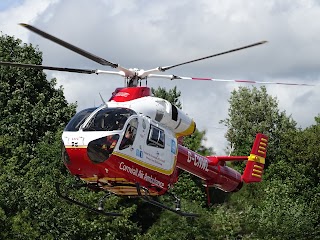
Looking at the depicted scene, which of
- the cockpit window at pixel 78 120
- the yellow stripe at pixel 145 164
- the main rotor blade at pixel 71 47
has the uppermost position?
the main rotor blade at pixel 71 47

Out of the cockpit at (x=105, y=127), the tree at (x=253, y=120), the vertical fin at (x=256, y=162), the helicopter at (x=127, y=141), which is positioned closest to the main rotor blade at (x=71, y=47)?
the helicopter at (x=127, y=141)

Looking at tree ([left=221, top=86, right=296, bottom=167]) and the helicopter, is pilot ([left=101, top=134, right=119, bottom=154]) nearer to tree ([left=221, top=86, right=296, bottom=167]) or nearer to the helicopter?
the helicopter

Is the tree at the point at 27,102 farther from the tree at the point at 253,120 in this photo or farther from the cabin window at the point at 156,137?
the cabin window at the point at 156,137

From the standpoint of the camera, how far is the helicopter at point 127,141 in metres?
31.1

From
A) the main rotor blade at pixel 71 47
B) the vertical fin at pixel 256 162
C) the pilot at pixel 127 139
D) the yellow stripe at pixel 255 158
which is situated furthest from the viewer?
the yellow stripe at pixel 255 158

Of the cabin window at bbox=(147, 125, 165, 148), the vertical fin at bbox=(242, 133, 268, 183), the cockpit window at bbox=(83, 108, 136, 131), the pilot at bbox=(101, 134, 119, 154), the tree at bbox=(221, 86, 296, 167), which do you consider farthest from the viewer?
the tree at bbox=(221, 86, 296, 167)

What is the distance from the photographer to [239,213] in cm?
6619

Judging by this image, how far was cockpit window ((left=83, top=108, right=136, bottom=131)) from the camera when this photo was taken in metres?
31.2

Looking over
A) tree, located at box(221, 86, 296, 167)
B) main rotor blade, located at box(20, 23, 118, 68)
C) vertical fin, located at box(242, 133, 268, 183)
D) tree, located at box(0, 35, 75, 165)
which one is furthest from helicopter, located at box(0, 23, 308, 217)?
tree, located at box(221, 86, 296, 167)

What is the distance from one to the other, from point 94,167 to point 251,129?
5866 centimetres

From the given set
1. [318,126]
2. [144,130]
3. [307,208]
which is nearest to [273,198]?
[307,208]

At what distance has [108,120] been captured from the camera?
1233 inches

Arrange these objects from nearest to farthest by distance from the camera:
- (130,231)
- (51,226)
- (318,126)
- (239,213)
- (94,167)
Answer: (94,167)
(51,226)
(130,231)
(239,213)
(318,126)

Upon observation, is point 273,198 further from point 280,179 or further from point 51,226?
point 51,226
